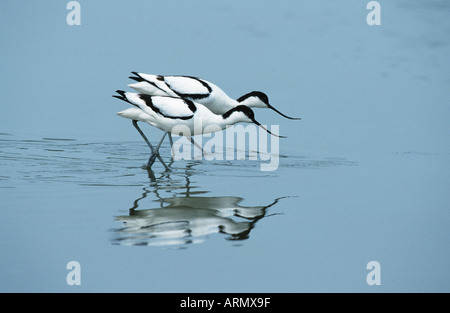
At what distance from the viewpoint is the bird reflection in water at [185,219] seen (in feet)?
21.1

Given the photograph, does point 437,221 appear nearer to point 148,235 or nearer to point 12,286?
point 148,235

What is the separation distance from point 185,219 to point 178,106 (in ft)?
9.22

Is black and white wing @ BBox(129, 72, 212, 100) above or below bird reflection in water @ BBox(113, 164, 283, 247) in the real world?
above

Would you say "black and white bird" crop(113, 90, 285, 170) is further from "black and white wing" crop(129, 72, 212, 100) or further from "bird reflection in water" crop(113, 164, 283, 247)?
"bird reflection in water" crop(113, 164, 283, 247)

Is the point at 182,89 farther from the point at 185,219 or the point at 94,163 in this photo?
the point at 185,219

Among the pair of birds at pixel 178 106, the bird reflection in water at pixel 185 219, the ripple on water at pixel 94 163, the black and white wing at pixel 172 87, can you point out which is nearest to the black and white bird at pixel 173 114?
the pair of birds at pixel 178 106

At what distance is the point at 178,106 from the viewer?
31.5 ft

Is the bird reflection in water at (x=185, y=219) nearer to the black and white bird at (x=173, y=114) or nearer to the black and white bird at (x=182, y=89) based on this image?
the black and white bird at (x=173, y=114)

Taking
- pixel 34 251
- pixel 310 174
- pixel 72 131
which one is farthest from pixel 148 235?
pixel 72 131

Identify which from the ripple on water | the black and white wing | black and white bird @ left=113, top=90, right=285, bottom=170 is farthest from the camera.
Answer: the black and white wing

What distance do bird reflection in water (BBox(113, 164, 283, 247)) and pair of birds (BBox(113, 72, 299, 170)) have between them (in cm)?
135

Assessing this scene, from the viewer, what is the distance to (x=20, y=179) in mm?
8703

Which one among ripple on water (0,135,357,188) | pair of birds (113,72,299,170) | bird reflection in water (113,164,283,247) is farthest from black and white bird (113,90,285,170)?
bird reflection in water (113,164,283,247)

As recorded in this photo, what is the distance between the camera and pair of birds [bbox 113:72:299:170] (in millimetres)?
9555
